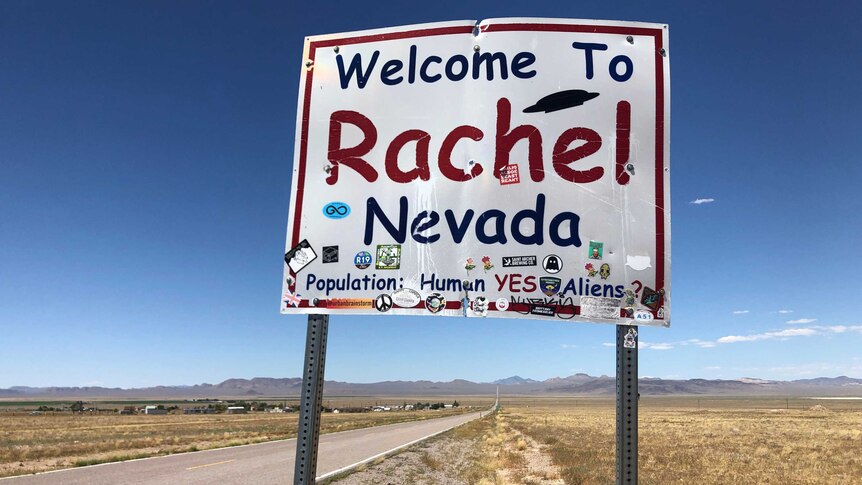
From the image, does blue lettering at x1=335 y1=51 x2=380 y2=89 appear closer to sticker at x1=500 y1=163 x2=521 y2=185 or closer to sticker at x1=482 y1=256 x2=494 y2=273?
sticker at x1=500 y1=163 x2=521 y2=185

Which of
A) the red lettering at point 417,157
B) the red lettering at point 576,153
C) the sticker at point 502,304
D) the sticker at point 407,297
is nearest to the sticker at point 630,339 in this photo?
the sticker at point 502,304

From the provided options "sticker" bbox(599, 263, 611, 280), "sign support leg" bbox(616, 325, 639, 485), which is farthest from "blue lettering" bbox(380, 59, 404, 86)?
"sign support leg" bbox(616, 325, 639, 485)

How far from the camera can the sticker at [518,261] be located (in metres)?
3.02

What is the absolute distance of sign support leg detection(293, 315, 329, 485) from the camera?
2973 millimetres

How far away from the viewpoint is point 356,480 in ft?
48.4

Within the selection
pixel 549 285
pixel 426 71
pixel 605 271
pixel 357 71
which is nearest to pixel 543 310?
pixel 549 285

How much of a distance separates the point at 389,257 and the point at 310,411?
3.27 ft

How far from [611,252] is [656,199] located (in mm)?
389

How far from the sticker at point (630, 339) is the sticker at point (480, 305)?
0.77 m

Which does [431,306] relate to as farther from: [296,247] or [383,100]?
[383,100]

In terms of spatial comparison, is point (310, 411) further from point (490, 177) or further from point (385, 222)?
point (490, 177)

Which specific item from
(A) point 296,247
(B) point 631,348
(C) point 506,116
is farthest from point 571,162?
(A) point 296,247

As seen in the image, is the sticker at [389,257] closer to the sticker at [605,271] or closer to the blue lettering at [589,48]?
the sticker at [605,271]

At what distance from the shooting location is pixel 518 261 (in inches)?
119
